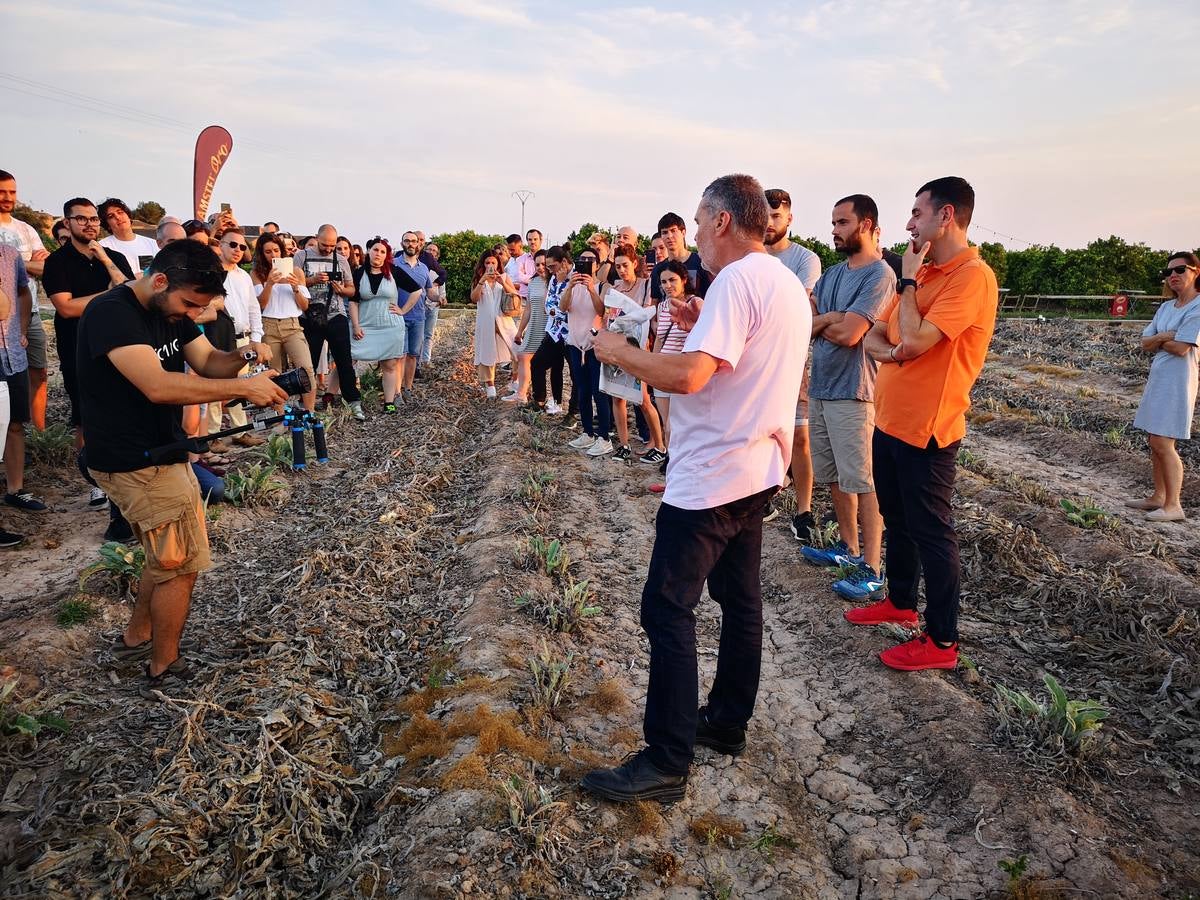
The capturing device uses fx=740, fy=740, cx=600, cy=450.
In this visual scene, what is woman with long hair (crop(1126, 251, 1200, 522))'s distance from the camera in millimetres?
6164

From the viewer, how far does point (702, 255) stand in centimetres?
287

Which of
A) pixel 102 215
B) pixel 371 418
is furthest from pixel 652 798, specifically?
pixel 371 418

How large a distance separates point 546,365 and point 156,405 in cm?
609

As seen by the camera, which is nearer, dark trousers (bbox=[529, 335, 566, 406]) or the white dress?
dark trousers (bbox=[529, 335, 566, 406])

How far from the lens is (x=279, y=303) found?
8.45m

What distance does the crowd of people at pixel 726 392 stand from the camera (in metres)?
2.75

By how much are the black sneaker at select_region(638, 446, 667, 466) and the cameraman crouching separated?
485cm

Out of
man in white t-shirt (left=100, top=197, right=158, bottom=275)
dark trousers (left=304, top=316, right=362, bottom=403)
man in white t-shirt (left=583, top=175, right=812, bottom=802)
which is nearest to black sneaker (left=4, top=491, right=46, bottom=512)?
man in white t-shirt (left=100, top=197, right=158, bottom=275)

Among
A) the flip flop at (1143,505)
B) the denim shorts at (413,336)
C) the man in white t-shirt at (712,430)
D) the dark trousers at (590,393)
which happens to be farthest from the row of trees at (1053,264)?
the man in white t-shirt at (712,430)

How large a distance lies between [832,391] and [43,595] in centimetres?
516

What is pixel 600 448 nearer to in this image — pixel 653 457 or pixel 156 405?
pixel 653 457

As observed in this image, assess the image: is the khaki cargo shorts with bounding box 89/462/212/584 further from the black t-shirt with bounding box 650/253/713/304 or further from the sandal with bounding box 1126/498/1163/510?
the sandal with bounding box 1126/498/1163/510

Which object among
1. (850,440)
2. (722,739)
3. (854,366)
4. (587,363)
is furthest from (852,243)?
(587,363)

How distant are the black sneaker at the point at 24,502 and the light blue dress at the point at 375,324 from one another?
162 inches
